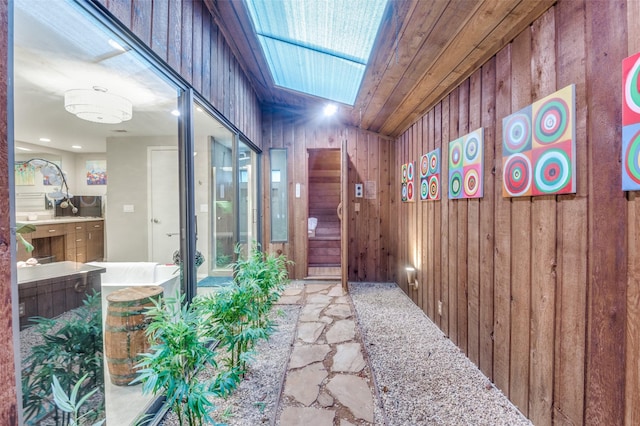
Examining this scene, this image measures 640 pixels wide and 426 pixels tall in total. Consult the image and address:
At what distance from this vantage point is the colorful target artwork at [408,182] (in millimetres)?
3490

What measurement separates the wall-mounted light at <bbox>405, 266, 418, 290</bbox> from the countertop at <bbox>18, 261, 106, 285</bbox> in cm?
310

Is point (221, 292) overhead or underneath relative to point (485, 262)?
underneath

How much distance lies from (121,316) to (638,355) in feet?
7.42

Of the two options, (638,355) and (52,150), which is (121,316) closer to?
(52,150)

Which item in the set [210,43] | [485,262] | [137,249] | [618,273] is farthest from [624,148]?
[210,43]

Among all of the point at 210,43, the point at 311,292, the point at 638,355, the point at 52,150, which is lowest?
the point at 311,292

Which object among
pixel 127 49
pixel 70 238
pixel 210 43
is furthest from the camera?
pixel 210 43

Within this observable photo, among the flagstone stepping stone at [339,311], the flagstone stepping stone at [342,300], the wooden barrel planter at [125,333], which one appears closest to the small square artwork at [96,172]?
the wooden barrel planter at [125,333]

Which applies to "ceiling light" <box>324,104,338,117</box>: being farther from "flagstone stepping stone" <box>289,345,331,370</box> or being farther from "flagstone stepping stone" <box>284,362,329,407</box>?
"flagstone stepping stone" <box>284,362,329,407</box>

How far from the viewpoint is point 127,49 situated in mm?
1331

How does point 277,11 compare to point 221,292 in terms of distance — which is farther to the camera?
point 277,11

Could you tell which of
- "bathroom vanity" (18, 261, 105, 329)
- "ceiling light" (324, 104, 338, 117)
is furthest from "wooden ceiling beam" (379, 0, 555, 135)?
"bathroom vanity" (18, 261, 105, 329)

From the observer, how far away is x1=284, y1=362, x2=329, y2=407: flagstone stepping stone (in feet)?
5.80

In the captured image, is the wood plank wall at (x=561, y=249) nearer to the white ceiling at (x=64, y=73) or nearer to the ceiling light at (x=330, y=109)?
the ceiling light at (x=330, y=109)
